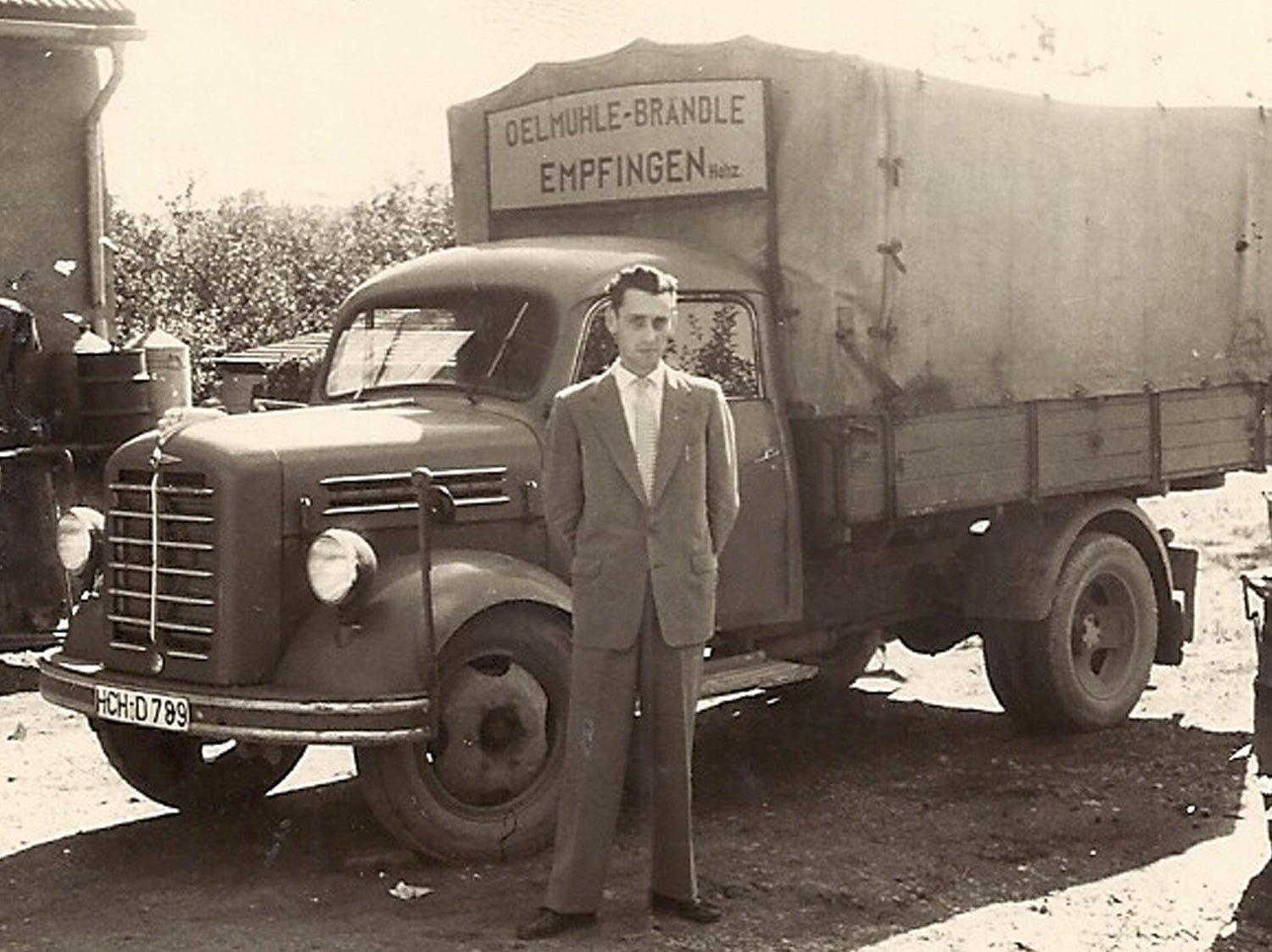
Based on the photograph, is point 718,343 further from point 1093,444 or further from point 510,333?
point 1093,444

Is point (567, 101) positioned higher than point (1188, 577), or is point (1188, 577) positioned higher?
point (567, 101)

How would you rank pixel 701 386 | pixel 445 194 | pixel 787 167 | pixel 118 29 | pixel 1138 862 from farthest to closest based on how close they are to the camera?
pixel 445 194
pixel 118 29
pixel 787 167
pixel 1138 862
pixel 701 386

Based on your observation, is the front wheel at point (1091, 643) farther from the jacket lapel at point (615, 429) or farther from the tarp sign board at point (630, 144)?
the jacket lapel at point (615, 429)

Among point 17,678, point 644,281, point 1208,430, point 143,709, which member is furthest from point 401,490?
point 17,678

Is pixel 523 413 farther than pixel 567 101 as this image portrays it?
No

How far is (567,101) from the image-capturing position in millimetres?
8469

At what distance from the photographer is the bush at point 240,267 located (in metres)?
24.0

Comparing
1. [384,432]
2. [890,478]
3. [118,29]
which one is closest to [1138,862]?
[890,478]

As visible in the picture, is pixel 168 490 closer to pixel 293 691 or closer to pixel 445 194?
pixel 293 691

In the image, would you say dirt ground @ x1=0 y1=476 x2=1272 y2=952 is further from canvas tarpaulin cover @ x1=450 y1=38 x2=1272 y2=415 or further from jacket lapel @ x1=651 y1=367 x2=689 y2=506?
canvas tarpaulin cover @ x1=450 y1=38 x2=1272 y2=415

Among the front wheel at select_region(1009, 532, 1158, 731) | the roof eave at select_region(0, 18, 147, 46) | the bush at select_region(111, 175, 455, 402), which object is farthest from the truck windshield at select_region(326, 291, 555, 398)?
the bush at select_region(111, 175, 455, 402)

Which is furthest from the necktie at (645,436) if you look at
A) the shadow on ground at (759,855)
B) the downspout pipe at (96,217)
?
the downspout pipe at (96,217)

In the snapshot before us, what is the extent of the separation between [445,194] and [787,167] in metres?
24.4

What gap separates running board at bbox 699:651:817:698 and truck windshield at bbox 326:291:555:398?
1.25m
